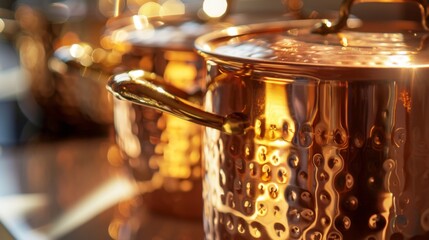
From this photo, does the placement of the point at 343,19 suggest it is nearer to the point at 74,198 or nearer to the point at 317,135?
the point at 317,135

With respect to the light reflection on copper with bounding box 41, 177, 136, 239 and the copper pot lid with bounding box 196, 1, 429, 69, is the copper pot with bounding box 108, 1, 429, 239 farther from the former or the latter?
the light reflection on copper with bounding box 41, 177, 136, 239

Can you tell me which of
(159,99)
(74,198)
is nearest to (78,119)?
(74,198)

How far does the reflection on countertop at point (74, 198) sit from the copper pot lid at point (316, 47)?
0.23m

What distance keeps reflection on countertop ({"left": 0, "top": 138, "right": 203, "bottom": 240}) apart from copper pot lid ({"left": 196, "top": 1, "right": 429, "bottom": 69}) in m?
0.23

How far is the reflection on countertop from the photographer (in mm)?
748

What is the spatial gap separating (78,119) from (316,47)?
0.59 metres

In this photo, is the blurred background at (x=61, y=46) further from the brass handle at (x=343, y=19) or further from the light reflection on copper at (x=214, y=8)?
the brass handle at (x=343, y=19)

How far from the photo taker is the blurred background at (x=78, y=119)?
0.75m

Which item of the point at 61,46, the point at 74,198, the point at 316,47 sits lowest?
the point at 74,198

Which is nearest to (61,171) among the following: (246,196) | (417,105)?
(246,196)

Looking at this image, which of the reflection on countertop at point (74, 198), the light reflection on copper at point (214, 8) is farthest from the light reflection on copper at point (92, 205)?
the light reflection on copper at point (214, 8)

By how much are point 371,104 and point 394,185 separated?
6cm

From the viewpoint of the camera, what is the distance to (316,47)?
0.53 metres

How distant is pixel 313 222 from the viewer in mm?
481
